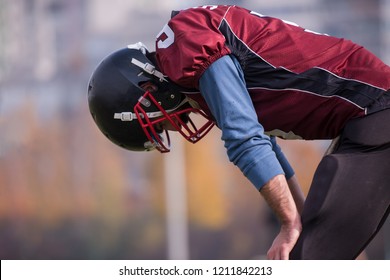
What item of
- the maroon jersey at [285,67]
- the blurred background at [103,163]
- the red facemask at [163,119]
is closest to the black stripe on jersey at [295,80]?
the maroon jersey at [285,67]

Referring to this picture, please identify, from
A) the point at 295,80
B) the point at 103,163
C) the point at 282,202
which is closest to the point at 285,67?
the point at 295,80

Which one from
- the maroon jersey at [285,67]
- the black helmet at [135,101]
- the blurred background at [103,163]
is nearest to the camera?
the maroon jersey at [285,67]

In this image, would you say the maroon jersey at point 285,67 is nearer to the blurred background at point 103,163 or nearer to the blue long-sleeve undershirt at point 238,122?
the blue long-sleeve undershirt at point 238,122

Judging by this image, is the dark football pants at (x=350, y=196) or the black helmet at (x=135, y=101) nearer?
the dark football pants at (x=350, y=196)

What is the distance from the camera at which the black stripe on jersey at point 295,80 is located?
140 inches

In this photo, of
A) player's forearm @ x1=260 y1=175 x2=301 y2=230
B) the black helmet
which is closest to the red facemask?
the black helmet

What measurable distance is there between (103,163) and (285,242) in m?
21.2

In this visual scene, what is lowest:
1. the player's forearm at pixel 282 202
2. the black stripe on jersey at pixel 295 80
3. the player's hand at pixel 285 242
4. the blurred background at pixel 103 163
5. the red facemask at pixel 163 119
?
the blurred background at pixel 103 163

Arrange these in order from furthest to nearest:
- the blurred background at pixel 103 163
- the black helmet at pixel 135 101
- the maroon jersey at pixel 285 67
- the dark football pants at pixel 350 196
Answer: the blurred background at pixel 103 163
the black helmet at pixel 135 101
the maroon jersey at pixel 285 67
the dark football pants at pixel 350 196

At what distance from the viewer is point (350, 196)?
3.41 m

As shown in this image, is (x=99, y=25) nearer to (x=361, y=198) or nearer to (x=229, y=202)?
(x=229, y=202)

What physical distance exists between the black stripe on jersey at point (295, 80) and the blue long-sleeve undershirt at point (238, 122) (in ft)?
0.28

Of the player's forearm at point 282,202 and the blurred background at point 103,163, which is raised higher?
the player's forearm at point 282,202
